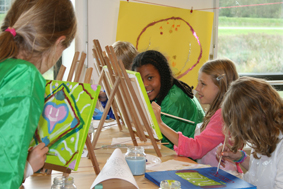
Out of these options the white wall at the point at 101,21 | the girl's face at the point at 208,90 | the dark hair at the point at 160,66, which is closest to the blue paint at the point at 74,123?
the girl's face at the point at 208,90

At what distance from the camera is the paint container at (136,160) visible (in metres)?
1.30

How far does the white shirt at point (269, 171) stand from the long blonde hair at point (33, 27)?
3.16 feet

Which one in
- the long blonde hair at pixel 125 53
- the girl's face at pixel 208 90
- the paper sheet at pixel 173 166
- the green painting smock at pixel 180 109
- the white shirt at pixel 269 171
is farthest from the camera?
the long blonde hair at pixel 125 53

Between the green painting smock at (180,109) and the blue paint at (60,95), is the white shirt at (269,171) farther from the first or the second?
the blue paint at (60,95)

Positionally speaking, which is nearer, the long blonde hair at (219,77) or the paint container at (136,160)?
the paint container at (136,160)

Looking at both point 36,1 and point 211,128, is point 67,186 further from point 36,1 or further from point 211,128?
point 211,128

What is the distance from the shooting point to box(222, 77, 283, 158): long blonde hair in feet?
4.31

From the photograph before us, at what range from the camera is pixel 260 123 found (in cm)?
132

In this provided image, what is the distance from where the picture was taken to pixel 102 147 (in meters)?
1.72

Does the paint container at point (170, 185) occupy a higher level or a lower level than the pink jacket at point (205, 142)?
higher

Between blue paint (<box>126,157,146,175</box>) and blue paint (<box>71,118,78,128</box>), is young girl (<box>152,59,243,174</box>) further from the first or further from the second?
blue paint (<box>71,118,78,128</box>)

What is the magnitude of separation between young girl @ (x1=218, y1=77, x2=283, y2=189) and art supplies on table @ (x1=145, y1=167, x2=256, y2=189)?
7.3 inches


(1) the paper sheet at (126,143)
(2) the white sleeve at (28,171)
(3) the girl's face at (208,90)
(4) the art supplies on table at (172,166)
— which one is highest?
(3) the girl's face at (208,90)

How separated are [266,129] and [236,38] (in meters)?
2.52
